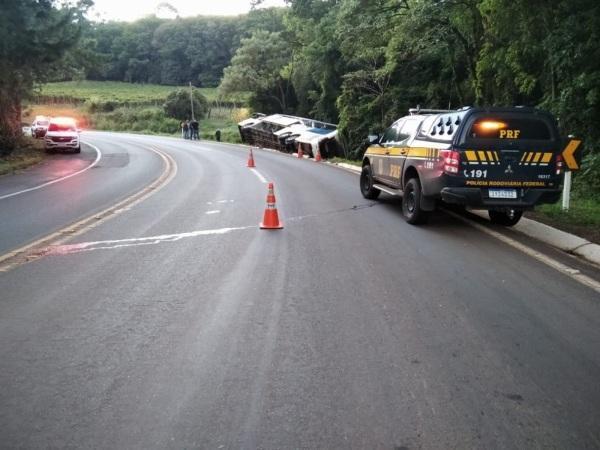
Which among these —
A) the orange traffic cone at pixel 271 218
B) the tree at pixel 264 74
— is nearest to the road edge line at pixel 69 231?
the orange traffic cone at pixel 271 218

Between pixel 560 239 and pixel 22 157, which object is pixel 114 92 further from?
pixel 560 239

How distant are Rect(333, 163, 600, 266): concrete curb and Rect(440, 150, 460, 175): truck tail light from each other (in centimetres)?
163

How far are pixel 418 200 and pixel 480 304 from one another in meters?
4.26

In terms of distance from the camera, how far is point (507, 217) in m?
9.78

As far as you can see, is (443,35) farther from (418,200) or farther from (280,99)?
(280,99)

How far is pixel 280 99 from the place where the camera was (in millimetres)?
53781

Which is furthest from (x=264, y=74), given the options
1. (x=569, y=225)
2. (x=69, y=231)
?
(x=569, y=225)

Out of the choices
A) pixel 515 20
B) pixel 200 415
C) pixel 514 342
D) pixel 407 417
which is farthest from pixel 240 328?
pixel 515 20

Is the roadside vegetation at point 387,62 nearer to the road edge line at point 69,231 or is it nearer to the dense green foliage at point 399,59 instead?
the dense green foliage at point 399,59

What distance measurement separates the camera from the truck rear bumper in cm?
864

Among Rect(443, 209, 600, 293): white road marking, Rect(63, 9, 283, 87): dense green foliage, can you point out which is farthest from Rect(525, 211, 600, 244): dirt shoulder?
Rect(63, 9, 283, 87): dense green foliage

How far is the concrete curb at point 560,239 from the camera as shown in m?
7.57

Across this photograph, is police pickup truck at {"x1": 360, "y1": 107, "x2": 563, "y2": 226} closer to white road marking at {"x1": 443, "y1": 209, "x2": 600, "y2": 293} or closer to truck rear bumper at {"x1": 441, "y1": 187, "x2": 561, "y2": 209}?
truck rear bumper at {"x1": 441, "y1": 187, "x2": 561, "y2": 209}

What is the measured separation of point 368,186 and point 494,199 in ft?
15.4
